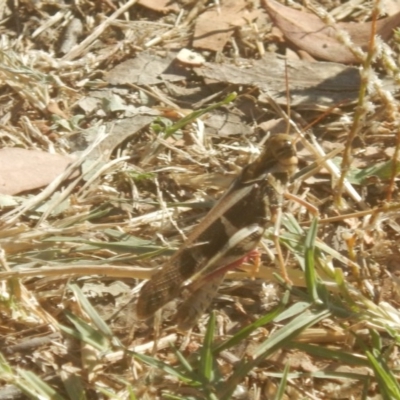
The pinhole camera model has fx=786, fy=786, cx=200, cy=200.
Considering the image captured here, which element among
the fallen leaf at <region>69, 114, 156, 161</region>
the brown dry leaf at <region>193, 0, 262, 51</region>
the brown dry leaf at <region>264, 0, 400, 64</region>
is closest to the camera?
the fallen leaf at <region>69, 114, 156, 161</region>

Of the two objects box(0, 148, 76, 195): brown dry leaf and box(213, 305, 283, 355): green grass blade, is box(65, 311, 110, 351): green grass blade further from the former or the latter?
box(0, 148, 76, 195): brown dry leaf

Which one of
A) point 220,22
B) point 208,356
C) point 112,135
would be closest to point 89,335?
point 208,356

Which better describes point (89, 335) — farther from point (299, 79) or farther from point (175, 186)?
point (299, 79)

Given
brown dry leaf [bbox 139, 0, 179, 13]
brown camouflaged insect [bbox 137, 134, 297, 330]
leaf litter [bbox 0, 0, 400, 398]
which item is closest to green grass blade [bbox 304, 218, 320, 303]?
leaf litter [bbox 0, 0, 400, 398]

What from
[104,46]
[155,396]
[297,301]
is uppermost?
[104,46]

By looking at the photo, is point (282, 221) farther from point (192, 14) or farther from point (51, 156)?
point (192, 14)

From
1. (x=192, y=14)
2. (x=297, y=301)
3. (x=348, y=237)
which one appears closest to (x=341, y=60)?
(x=192, y=14)
